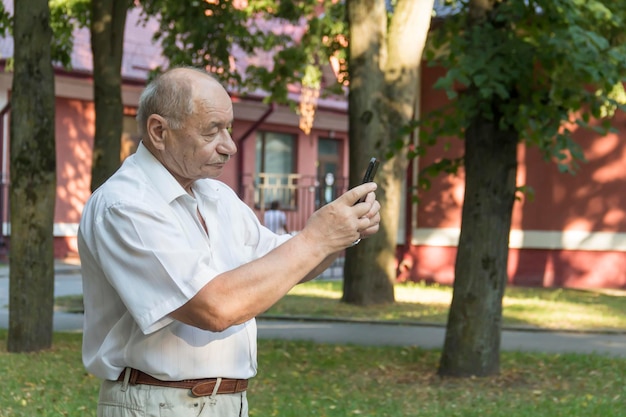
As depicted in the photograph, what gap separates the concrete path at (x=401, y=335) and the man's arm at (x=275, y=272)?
9135 mm

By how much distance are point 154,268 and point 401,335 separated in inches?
412

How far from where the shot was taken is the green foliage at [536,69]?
8844 millimetres

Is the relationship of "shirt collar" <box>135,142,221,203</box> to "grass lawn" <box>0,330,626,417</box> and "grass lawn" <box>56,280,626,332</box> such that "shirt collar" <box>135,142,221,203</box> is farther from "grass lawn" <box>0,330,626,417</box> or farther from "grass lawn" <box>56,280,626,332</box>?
"grass lawn" <box>56,280,626,332</box>

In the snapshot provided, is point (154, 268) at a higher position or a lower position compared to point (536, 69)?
lower

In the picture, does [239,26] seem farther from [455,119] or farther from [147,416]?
[147,416]

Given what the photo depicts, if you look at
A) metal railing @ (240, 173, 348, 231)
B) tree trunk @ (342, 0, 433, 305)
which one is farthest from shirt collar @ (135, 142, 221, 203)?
metal railing @ (240, 173, 348, 231)

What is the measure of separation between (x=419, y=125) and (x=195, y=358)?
22.9 feet

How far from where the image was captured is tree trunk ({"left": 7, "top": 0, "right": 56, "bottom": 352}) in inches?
424

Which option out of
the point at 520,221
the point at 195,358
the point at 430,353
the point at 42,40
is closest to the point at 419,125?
the point at 430,353

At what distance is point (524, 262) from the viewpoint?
20.7 m

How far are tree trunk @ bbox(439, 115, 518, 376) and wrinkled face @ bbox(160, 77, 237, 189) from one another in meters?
6.48

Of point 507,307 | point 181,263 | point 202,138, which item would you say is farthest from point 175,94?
point 507,307

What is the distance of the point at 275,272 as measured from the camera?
9.95ft

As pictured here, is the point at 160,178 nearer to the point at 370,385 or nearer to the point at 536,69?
the point at 536,69
